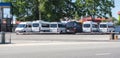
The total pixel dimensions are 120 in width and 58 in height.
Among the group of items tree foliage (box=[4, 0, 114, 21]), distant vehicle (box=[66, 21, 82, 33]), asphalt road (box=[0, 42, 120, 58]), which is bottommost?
asphalt road (box=[0, 42, 120, 58])

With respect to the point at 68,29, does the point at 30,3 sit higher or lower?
higher

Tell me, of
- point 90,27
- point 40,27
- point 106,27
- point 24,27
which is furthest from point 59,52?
point 106,27

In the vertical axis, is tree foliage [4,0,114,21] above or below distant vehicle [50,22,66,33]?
above

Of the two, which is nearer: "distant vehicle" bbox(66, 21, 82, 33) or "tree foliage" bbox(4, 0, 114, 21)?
"distant vehicle" bbox(66, 21, 82, 33)

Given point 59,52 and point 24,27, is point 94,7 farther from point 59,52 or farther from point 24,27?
Result: point 59,52

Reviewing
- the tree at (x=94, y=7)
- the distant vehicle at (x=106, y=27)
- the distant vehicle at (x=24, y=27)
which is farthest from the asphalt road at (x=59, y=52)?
the tree at (x=94, y=7)

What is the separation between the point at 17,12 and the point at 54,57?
64421 millimetres

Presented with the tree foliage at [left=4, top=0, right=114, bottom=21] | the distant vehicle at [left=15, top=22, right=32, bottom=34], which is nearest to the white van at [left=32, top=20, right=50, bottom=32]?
the distant vehicle at [left=15, top=22, right=32, bottom=34]

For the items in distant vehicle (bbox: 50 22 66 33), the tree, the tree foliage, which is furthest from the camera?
the tree

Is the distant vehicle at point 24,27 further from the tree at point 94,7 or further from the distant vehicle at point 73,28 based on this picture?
the tree at point 94,7

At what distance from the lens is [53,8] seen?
8175cm

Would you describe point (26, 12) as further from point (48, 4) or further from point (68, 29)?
point (68, 29)

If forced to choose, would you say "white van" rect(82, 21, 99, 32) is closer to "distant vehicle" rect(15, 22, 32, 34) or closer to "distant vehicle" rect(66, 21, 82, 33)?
→ "distant vehicle" rect(66, 21, 82, 33)

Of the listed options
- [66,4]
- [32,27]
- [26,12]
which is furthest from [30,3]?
[32,27]
